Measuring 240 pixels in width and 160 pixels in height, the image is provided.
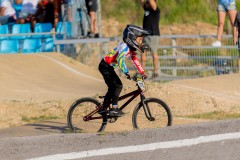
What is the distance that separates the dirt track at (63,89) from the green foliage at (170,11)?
871 cm

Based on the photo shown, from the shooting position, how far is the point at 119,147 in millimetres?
8992

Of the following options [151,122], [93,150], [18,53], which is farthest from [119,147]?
[18,53]

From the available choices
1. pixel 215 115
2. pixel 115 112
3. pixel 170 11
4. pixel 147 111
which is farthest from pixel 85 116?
pixel 170 11

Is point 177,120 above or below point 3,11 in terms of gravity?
below

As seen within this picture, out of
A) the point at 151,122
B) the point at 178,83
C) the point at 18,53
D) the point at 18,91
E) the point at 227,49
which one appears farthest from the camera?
the point at 18,53

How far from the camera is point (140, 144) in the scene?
9.01 meters

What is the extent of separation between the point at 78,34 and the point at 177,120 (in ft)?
29.7

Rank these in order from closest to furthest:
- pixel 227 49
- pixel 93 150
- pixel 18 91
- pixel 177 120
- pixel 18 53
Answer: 1. pixel 93 150
2. pixel 177 120
3. pixel 18 91
4. pixel 227 49
5. pixel 18 53

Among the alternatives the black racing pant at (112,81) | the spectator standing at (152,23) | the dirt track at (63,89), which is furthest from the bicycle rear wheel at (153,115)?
the spectator standing at (152,23)

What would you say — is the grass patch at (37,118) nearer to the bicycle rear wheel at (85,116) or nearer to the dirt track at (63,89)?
the dirt track at (63,89)

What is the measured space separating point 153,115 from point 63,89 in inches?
245

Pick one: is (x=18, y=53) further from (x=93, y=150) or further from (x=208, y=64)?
(x=93, y=150)

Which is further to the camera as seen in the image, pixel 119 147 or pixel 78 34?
pixel 78 34

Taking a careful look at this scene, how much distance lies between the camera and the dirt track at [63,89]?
14.2m
